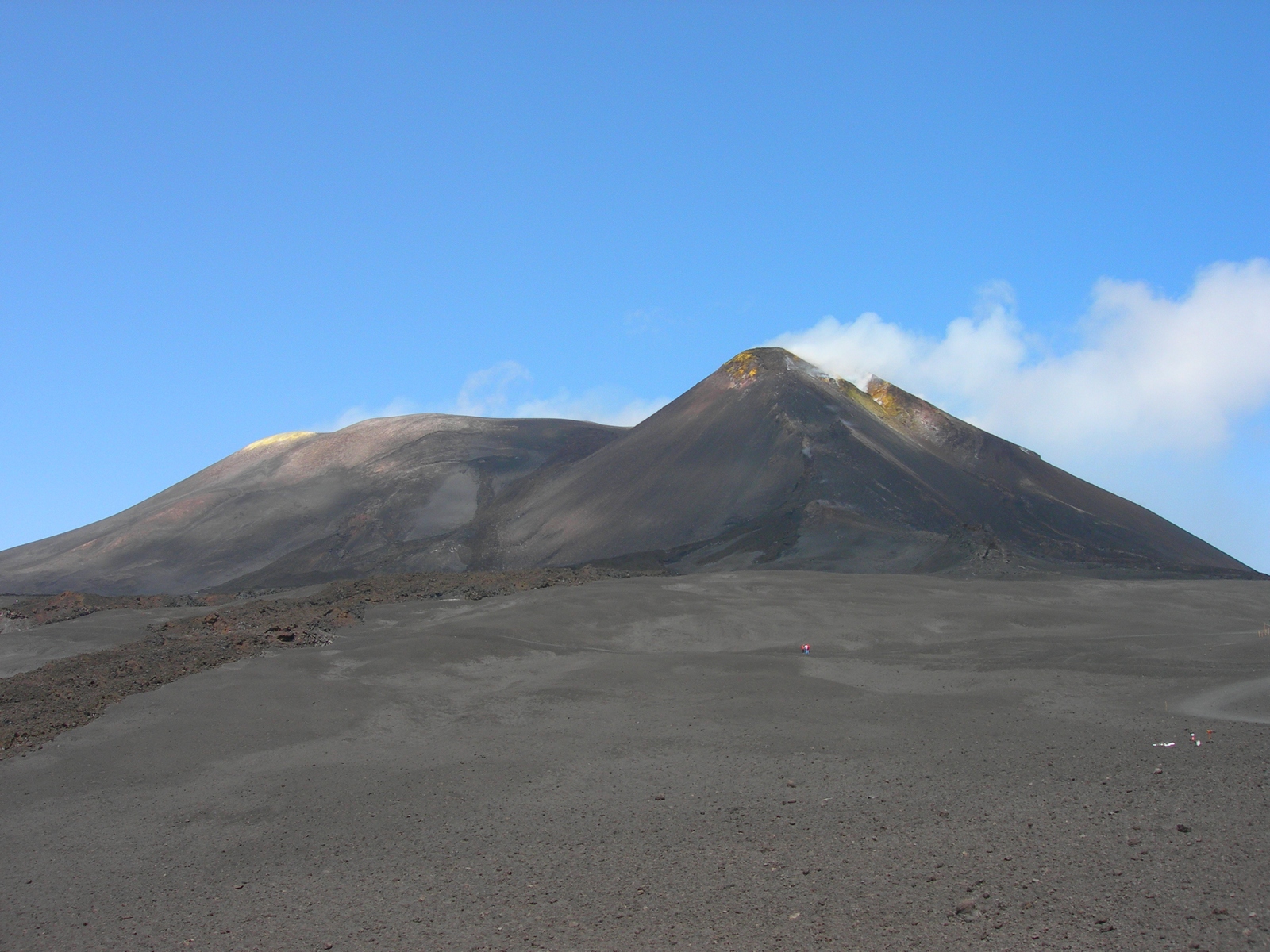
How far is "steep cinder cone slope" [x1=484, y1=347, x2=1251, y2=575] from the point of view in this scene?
3150cm

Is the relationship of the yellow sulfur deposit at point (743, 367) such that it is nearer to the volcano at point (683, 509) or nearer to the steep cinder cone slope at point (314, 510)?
the volcano at point (683, 509)

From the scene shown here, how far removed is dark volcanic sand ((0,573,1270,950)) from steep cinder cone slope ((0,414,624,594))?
27224mm

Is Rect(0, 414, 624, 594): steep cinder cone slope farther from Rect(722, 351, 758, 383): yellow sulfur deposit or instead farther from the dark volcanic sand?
the dark volcanic sand

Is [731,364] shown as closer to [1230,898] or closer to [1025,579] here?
[1025,579]

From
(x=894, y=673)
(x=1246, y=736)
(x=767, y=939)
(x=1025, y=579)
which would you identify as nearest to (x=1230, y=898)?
(x=767, y=939)

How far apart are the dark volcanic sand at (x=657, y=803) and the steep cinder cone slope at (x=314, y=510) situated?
89.3 ft

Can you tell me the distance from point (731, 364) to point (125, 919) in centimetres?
4390

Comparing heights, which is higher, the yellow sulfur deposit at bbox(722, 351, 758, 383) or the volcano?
the yellow sulfur deposit at bbox(722, 351, 758, 383)

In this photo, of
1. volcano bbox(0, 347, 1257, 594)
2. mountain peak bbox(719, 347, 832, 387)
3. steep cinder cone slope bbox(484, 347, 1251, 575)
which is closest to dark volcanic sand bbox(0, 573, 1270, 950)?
steep cinder cone slope bbox(484, 347, 1251, 575)

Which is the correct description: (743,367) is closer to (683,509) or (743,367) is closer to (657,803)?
(683,509)

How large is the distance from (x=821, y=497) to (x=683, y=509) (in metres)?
5.37

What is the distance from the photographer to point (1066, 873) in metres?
→ 6.52

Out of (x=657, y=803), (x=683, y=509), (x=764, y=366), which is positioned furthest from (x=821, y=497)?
(x=657, y=803)

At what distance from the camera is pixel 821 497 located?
34.7 meters
